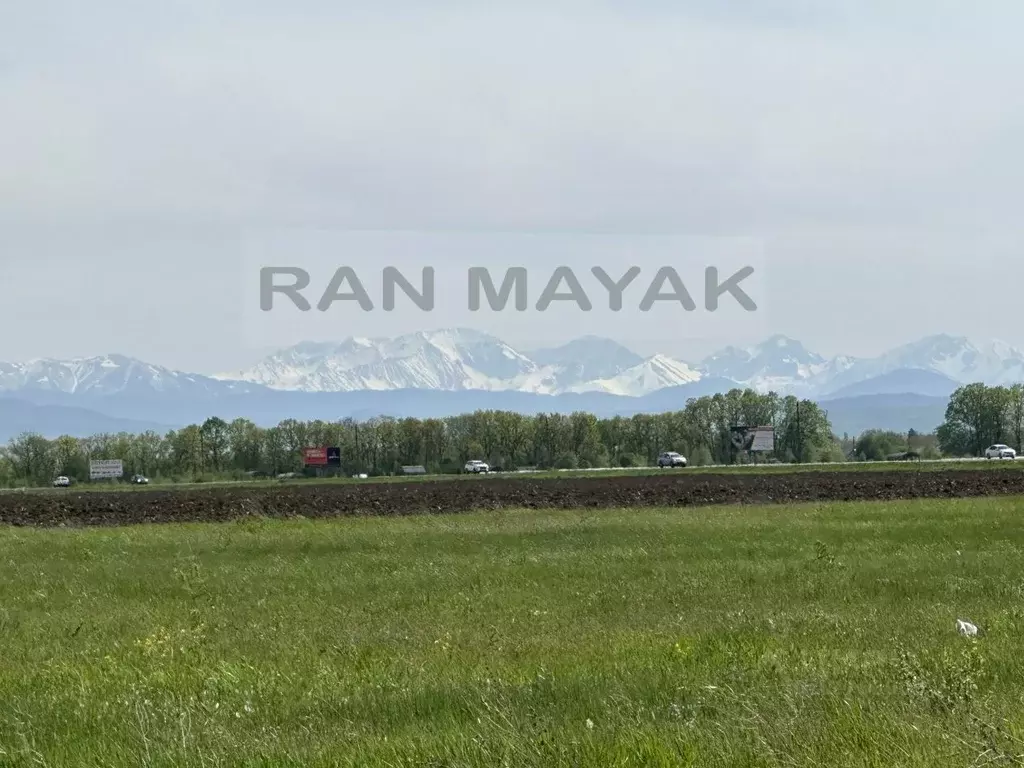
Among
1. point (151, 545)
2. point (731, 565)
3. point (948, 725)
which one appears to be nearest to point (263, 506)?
point (151, 545)

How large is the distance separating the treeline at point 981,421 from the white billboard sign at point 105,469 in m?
128

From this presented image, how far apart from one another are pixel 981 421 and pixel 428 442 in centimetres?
8822

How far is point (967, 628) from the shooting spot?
1241 centimetres

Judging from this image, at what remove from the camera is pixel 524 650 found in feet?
41.3

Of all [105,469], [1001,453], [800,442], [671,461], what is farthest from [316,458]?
[1001,453]

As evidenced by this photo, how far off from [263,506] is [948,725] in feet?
141

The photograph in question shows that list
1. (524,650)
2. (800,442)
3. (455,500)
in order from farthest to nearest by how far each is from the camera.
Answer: (800,442) < (455,500) < (524,650)

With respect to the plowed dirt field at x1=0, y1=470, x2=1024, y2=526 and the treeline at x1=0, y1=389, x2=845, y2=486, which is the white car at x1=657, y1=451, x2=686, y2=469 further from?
the plowed dirt field at x1=0, y1=470, x2=1024, y2=526

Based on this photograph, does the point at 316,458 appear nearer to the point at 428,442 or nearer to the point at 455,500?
the point at 428,442

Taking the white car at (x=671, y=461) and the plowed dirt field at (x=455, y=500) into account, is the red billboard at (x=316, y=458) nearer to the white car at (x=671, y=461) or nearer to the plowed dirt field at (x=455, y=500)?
the white car at (x=671, y=461)

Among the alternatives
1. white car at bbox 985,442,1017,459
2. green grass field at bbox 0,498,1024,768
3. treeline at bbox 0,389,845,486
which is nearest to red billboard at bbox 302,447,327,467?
treeline at bbox 0,389,845,486

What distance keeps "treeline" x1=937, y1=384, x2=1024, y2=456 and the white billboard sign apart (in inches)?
5042

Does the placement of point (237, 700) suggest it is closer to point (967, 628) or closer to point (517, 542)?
point (967, 628)

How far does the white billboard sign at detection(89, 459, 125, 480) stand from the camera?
165000 mm
